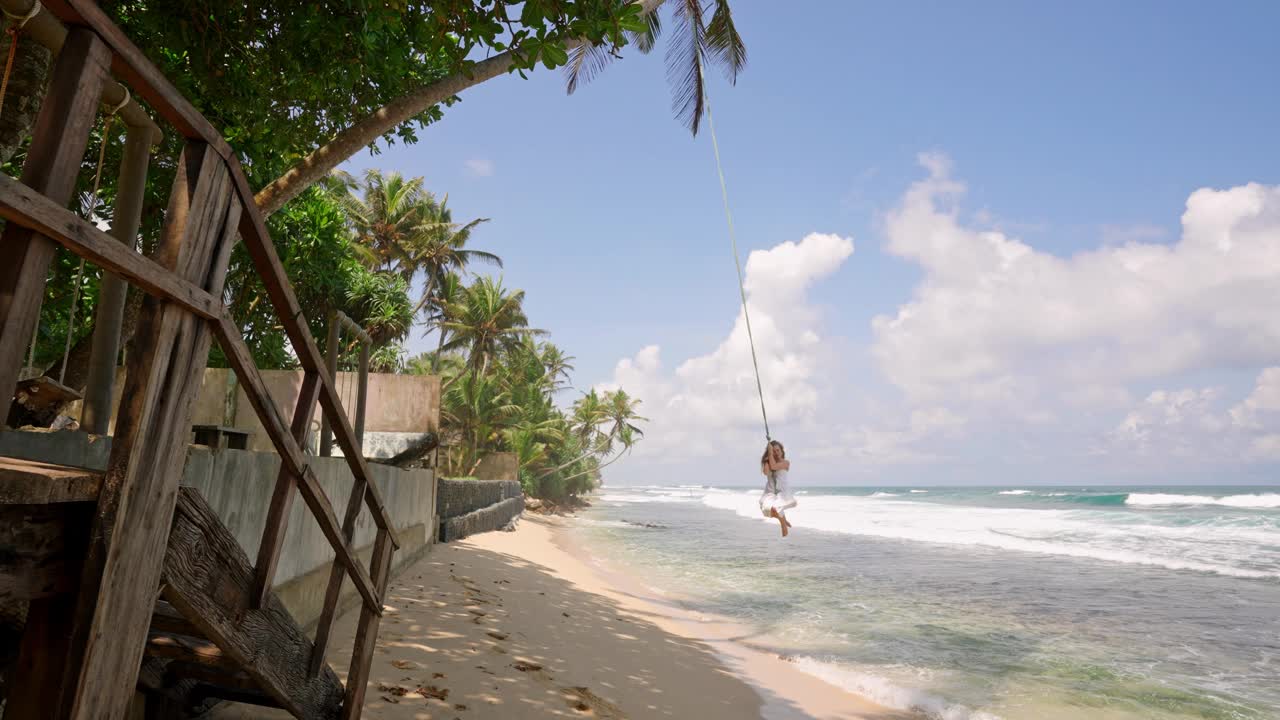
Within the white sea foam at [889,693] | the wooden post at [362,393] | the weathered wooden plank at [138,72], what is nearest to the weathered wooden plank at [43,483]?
the weathered wooden plank at [138,72]

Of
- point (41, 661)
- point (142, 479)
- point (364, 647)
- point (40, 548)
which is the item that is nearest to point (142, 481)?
point (142, 479)

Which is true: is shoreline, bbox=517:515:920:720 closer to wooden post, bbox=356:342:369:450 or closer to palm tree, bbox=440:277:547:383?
wooden post, bbox=356:342:369:450

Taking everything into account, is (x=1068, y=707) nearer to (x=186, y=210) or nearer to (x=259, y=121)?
(x=186, y=210)

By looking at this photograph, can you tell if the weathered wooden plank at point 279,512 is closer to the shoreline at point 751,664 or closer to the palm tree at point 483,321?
the shoreline at point 751,664

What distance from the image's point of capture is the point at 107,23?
61.0 inches

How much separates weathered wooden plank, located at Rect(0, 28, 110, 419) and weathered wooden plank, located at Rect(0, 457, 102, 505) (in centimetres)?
15

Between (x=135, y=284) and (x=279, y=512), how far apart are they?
1191mm

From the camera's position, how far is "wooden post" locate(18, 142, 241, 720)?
64.8 inches

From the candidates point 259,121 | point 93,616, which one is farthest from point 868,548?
point 93,616

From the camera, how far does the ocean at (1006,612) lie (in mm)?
7234

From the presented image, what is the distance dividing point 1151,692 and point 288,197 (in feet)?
32.7

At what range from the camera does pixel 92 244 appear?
4.85 feet

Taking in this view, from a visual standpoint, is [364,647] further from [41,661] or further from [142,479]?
[142,479]

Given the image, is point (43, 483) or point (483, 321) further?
point (483, 321)
